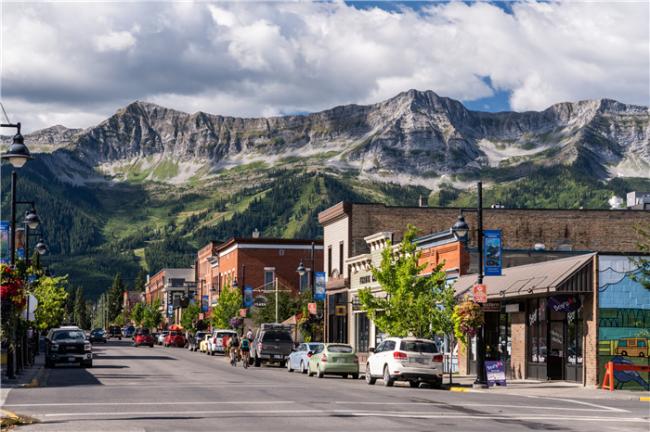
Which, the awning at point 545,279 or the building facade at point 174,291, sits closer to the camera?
the awning at point 545,279

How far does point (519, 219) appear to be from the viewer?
68.2 metres

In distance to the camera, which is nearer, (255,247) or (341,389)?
(341,389)

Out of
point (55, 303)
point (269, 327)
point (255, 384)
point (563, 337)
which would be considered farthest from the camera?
point (55, 303)

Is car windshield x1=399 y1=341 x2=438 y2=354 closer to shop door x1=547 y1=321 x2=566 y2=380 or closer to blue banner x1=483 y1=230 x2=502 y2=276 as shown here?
blue banner x1=483 y1=230 x2=502 y2=276

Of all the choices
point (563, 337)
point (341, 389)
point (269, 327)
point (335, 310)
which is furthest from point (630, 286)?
point (335, 310)

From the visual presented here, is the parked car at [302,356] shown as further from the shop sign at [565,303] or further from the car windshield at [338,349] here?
the shop sign at [565,303]

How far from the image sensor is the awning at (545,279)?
37.0m

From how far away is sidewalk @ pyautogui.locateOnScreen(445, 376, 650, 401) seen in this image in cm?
3273

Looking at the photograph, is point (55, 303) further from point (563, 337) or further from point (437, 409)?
point (437, 409)

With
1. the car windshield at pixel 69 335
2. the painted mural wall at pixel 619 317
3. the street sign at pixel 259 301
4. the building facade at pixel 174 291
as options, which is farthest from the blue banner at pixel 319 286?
the building facade at pixel 174 291

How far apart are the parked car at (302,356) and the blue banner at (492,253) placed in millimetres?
10340

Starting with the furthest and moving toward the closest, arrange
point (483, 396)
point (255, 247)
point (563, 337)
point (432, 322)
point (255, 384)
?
point (255, 247), point (432, 322), point (563, 337), point (255, 384), point (483, 396)

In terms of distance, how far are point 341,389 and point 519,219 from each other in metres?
36.2

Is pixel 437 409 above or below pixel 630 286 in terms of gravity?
below
